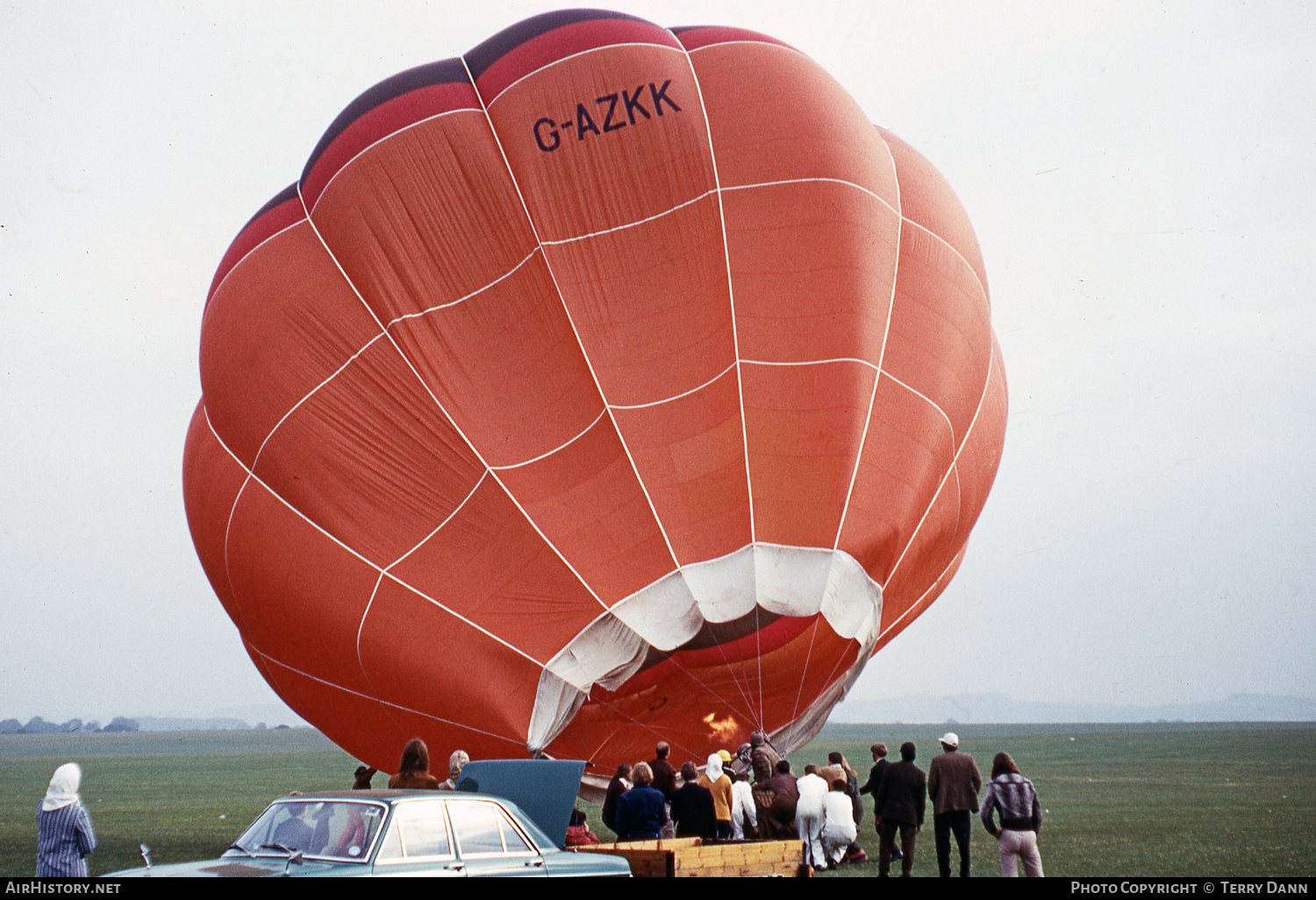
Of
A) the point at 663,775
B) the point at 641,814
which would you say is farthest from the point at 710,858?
the point at 663,775

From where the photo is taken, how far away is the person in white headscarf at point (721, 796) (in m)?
9.49

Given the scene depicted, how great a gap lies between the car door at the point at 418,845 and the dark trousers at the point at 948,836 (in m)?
5.13

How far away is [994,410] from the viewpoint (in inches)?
522

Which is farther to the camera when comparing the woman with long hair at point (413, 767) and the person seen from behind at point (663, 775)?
the person seen from behind at point (663, 775)

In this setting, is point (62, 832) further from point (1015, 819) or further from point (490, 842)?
point (1015, 819)

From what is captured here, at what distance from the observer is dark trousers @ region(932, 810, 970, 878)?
9328 mm

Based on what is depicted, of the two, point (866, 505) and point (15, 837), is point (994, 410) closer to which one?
point (866, 505)

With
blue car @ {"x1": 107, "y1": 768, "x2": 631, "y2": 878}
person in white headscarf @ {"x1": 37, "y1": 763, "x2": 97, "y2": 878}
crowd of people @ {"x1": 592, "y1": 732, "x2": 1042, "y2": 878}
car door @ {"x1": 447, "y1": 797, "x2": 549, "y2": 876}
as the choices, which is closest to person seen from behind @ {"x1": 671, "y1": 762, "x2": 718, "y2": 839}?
crowd of people @ {"x1": 592, "y1": 732, "x2": 1042, "y2": 878}

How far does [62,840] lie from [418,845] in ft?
7.25

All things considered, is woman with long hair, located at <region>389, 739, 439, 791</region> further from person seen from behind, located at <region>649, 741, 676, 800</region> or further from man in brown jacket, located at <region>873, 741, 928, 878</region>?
man in brown jacket, located at <region>873, 741, 928, 878</region>

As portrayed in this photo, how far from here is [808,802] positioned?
9.93 m

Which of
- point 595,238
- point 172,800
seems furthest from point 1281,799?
point 172,800

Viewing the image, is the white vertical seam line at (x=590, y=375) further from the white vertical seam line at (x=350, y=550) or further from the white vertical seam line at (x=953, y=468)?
the white vertical seam line at (x=953, y=468)

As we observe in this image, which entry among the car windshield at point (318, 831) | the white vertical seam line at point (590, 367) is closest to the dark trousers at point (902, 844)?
the white vertical seam line at point (590, 367)
